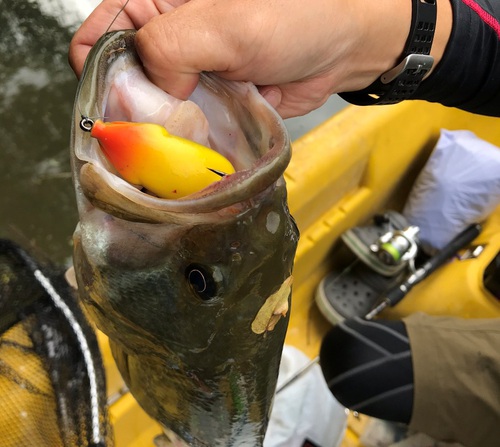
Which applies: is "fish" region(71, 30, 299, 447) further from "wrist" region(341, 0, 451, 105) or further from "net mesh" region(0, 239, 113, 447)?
"wrist" region(341, 0, 451, 105)

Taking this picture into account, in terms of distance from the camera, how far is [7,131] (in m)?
2.93

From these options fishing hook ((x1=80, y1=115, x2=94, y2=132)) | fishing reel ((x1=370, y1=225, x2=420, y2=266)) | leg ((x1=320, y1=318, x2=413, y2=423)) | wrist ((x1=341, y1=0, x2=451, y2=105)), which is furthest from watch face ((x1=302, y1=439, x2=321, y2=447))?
fishing hook ((x1=80, y1=115, x2=94, y2=132))

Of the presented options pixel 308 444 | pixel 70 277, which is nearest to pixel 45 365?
pixel 70 277

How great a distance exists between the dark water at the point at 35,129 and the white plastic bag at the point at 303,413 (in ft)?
4.21

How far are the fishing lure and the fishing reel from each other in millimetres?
1813

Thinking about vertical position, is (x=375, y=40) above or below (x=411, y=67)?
above

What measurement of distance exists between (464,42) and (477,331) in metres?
1.03

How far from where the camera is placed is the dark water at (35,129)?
8.93 ft

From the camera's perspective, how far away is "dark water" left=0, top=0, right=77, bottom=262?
2.72 meters

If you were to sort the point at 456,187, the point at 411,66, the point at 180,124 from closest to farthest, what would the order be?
the point at 180,124, the point at 411,66, the point at 456,187

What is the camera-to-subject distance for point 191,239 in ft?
2.54

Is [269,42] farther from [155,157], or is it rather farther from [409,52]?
[409,52]

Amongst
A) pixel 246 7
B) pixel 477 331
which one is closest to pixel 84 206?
pixel 246 7

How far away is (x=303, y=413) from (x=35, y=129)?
2.15 metres
